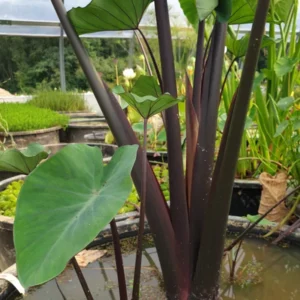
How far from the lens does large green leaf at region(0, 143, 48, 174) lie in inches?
25.1

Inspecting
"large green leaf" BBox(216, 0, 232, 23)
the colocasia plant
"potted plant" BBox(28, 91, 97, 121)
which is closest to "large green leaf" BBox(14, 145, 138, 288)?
the colocasia plant

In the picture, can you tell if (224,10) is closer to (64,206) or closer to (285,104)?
(64,206)

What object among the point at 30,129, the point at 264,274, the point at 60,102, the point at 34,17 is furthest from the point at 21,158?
the point at 34,17

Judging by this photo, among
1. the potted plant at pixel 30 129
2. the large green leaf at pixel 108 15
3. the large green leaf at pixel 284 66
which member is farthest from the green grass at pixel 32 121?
the large green leaf at pixel 108 15

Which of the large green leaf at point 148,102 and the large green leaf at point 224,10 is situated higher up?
the large green leaf at point 224,10

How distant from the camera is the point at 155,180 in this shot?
0.68 meters

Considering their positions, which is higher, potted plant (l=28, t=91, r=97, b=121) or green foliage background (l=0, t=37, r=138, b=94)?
green foliage background (l=0, t=37, r=138, b=94)

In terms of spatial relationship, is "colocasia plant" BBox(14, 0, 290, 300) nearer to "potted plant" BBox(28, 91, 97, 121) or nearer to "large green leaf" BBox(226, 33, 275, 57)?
"large green leaf" BBox(226, 33, 275, 57)

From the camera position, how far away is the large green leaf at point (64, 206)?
1.38 feet

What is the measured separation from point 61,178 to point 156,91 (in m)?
0.36

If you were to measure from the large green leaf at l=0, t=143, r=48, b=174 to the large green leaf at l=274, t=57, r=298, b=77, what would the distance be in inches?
29.8

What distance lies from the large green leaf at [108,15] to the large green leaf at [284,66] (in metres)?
0.58

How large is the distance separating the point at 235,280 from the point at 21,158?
48cm

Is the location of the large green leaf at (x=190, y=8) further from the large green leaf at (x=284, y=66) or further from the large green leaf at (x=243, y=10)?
the large green leaf at (x=284, y=66)
